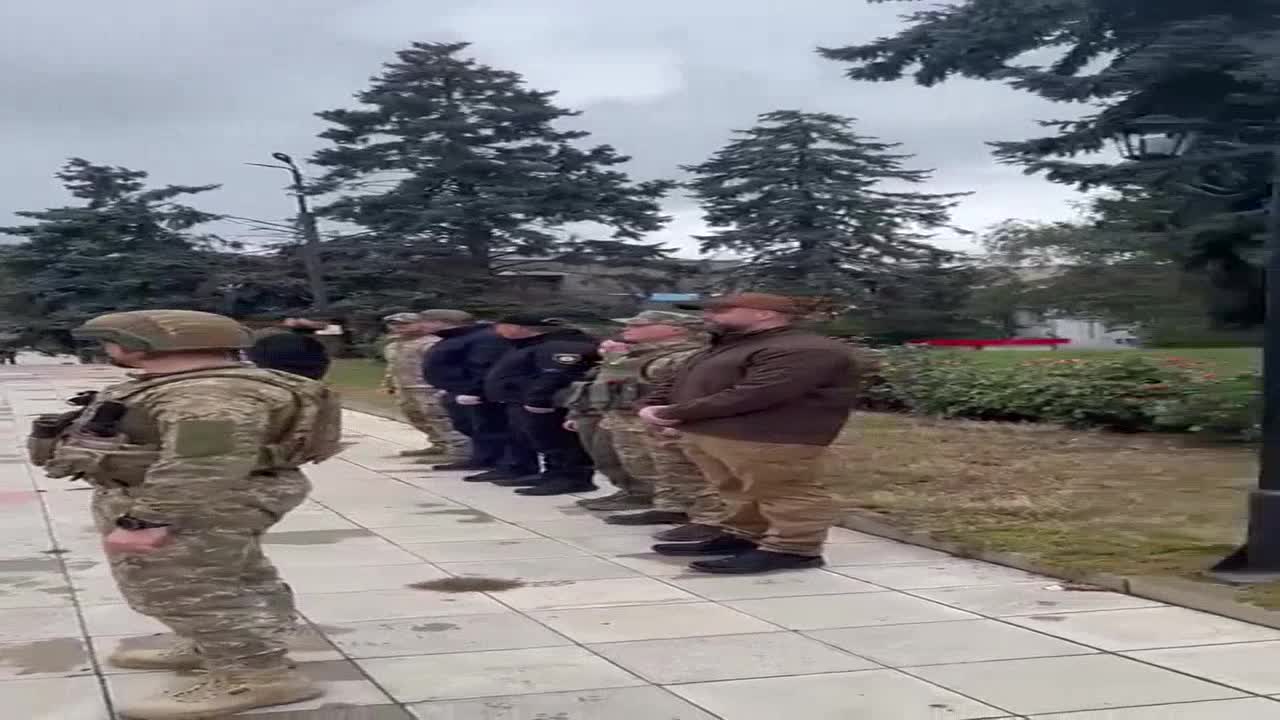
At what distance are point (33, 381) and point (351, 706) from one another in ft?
85.1

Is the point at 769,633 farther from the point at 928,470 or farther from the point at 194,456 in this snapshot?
the point at 928,470

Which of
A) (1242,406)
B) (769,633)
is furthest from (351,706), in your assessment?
(1242,406)

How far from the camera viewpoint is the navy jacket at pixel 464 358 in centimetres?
1327

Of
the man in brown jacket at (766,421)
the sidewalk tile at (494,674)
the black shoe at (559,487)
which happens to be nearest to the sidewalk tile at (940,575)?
the man in brown jacket at (766,421)

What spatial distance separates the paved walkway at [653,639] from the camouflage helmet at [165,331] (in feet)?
4.55

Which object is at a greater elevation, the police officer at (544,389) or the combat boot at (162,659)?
the police officer at (544,389)

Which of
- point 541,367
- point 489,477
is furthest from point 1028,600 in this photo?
point 489,477

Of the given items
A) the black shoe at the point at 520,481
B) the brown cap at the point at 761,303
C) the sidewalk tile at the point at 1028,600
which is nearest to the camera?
the sidewalk tile at the point at 1028,600

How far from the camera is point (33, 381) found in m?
29.2

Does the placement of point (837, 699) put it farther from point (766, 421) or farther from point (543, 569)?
point (543, 569)

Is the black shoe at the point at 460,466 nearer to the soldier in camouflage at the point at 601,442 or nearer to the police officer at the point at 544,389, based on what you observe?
the police officer at the point at 544,389

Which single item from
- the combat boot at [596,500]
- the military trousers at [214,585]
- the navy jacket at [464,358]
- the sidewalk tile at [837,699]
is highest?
the navy jacket at [464,358]

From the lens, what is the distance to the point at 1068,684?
19.5 ft

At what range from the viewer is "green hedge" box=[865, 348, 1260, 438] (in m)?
15.0
